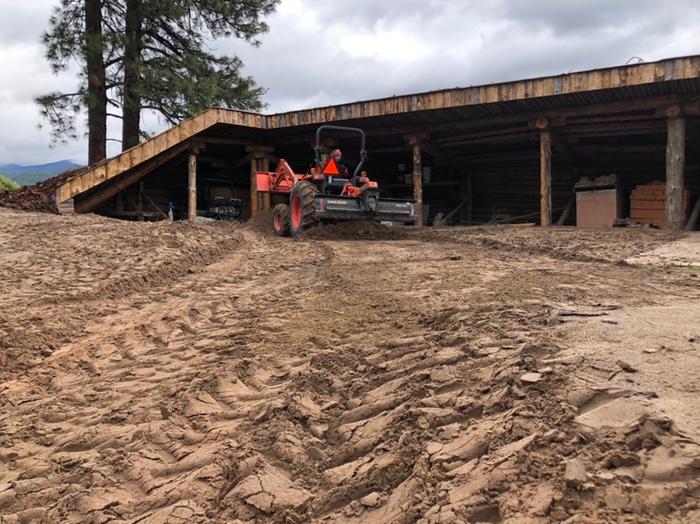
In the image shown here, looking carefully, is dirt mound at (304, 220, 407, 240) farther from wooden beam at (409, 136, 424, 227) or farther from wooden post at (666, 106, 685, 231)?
wooden post at (666, 106, 685, 231)

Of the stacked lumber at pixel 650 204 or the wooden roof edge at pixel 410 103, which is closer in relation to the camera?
the wooden roof edge at pixel 410 103

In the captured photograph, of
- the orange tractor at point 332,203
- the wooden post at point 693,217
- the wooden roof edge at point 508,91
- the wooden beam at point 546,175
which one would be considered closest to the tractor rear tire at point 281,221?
the orange tractor at point 332,203

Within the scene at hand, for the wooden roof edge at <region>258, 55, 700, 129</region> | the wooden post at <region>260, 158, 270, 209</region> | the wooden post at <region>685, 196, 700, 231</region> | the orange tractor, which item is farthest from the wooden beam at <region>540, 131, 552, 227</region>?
the wooden post at <region>260, 158, 270, 209</region>

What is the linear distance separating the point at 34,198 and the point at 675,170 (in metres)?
15.4

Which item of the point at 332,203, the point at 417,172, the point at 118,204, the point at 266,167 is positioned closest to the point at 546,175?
the point at 417,172

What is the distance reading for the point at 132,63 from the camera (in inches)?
669

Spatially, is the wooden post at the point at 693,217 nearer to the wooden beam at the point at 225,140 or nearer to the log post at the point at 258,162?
the log post at the point at 258,162

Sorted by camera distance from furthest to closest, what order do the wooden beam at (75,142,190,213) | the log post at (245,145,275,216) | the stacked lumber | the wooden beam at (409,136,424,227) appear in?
1. the log post at (245,145,275,216)
2. the wooden beam at (75,142,190,213)
3. the wooden beam at (409,136,424,227)
4. the stacked lumber

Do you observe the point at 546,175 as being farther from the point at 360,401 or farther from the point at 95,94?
the point at 95,94

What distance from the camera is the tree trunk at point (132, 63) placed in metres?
17.0

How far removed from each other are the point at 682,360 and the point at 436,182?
51.9ft

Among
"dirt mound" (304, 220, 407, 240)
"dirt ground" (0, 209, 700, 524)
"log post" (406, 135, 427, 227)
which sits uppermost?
"log post" (406, 135, 427, 227)

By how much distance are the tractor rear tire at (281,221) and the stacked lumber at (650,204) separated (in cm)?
828

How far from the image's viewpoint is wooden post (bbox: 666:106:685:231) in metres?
10.6
